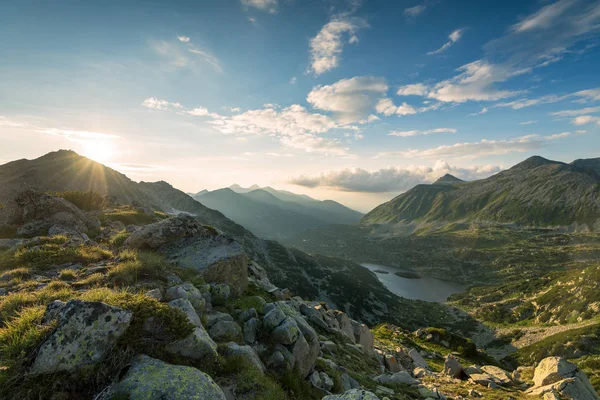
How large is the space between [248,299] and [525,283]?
196817 millimetres

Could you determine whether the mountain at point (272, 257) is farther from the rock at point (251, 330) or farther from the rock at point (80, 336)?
the rock at point (80, 336)

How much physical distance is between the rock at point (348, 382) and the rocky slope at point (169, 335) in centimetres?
7

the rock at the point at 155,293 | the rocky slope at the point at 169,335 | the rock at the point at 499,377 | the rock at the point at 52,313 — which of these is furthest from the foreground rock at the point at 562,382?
the rock at the point at 52,313

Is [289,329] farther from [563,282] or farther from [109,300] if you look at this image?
[563,282]

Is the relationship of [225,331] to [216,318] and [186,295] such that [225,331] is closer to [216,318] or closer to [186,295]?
[216,318]

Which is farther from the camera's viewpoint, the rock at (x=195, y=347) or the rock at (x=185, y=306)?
the rock at (x=185, y=306)

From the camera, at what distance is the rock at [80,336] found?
6073mm

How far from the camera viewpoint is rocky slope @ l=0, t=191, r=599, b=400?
6.25 m

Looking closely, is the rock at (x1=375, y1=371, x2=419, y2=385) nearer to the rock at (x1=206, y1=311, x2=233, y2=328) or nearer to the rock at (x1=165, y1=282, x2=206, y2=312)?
the rock at (x1=206, y1=311, x2=233, y2=328)

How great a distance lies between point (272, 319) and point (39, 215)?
3096 centimetres

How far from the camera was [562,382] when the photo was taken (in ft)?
67.6

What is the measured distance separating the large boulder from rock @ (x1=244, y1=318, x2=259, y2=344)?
2335 cm

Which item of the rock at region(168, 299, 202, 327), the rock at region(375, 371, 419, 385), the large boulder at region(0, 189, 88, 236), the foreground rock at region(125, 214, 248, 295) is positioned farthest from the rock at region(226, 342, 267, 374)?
the large boulder at region(0, 189, 88, 236)

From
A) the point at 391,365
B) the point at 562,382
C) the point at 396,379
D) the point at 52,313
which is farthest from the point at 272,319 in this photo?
the point at 562,382
